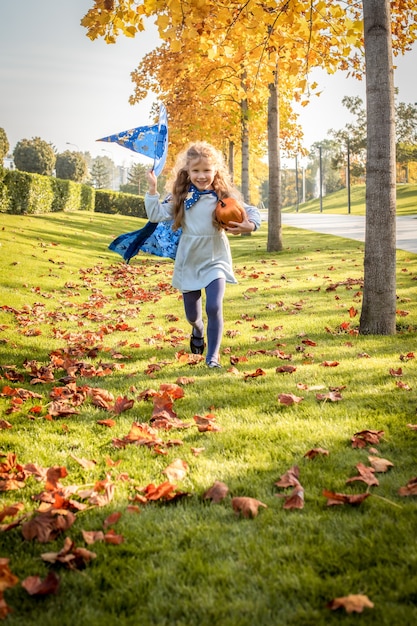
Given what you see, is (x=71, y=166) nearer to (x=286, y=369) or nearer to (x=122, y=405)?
(x=286, y=369)

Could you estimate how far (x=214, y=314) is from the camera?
4.91m

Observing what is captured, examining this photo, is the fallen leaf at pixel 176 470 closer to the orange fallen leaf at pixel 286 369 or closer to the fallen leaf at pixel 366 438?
the fallen leaf at pixel 366 438

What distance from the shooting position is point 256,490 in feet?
8.38

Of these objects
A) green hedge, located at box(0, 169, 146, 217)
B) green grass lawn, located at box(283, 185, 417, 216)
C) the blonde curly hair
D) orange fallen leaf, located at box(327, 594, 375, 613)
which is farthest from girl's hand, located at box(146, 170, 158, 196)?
green grass lawn, located at box(283, 185, 417, 216)

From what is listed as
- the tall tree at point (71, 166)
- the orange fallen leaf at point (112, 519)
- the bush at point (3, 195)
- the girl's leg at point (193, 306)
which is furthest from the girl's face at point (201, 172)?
the tall tree at point (71, 166)

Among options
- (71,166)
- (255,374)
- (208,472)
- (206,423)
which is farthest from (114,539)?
(71,166)

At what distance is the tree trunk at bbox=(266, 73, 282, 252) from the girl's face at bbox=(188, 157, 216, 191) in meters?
10.8

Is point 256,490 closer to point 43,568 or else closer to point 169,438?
point 169,438

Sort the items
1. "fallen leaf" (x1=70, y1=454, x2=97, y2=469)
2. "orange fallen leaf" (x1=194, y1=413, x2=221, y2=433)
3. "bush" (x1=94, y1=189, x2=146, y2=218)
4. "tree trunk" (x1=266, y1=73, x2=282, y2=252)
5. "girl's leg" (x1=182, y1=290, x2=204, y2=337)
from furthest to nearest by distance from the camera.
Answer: "bush" (x1=94, y1=189, x2=146, y2=218) → "tree trunk" (x1=266, y1=73, x2=282, y2=252) → "girl's leg" (x1=182, y1=290, x2=204, y2=337) → "orange fallen leaf" (x1=194, y1=413, x2=221, y2=433) → "fallen leaf" (x1=70, y1=454, x2=97, y2=469)

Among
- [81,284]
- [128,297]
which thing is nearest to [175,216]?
[128,297]

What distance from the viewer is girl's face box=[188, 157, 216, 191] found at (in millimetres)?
4859

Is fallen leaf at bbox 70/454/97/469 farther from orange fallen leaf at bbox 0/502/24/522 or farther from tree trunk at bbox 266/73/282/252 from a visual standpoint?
tree trunk at bbox 266/73/282/252

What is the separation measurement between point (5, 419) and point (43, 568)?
191cm

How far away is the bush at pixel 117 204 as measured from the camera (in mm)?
40812
